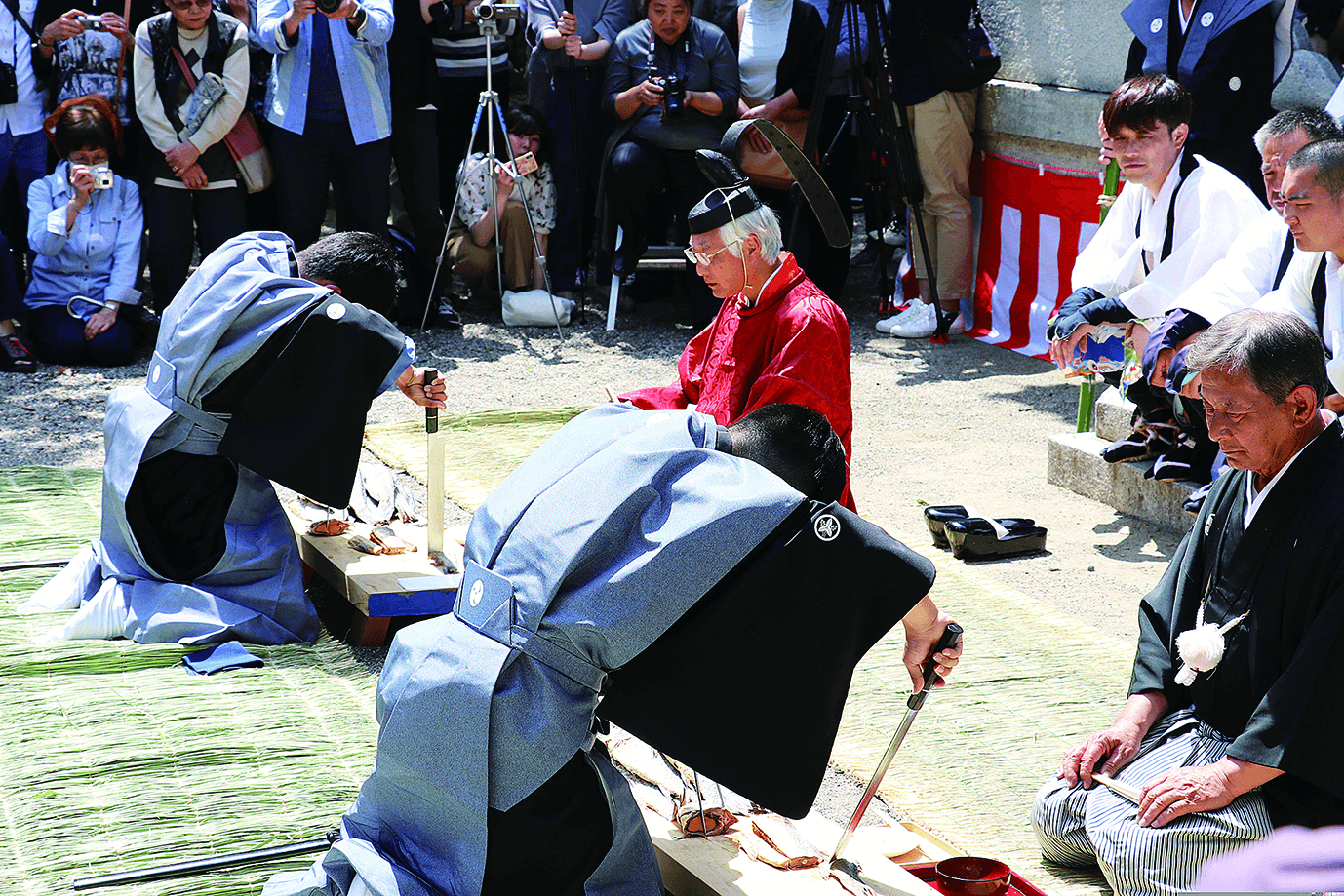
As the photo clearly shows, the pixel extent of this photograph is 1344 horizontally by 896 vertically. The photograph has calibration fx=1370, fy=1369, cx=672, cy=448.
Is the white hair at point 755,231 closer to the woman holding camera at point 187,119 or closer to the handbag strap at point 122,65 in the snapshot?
the woman holding camera at point 187,119

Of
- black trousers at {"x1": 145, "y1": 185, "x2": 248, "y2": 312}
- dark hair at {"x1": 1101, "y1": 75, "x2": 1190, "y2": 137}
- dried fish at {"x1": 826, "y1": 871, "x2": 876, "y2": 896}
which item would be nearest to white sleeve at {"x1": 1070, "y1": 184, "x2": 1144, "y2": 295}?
dark hair at {"x1": 1101, "y1": 75, "x2": 1190, "y2": 137}

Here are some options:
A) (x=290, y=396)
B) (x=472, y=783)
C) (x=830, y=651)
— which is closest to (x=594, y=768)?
(x=472, y=783)

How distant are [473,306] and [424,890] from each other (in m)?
6.02

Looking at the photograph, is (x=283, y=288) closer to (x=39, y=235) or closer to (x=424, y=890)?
(x=424, y=890)

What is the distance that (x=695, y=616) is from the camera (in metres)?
2.21

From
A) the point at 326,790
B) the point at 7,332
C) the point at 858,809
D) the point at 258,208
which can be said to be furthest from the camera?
the point at 258,208

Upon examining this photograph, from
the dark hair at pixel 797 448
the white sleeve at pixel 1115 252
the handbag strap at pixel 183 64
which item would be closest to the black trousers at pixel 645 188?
the handbag strap at pixel 183 64

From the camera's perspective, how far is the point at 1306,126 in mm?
4059

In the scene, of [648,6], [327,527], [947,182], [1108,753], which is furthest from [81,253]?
[1108,753]

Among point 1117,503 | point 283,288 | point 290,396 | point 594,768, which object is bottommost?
point 1117,503

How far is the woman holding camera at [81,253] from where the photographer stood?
6.65 meters

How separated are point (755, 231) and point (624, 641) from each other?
1709mm

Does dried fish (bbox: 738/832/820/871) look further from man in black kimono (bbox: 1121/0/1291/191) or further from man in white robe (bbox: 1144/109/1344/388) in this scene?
man in black kimono (bbox: 1121/0/1291/191)

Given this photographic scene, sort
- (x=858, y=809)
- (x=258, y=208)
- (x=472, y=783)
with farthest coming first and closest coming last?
(x=258, y=208) < (x=858, y=809) < (x=472, y=783)
